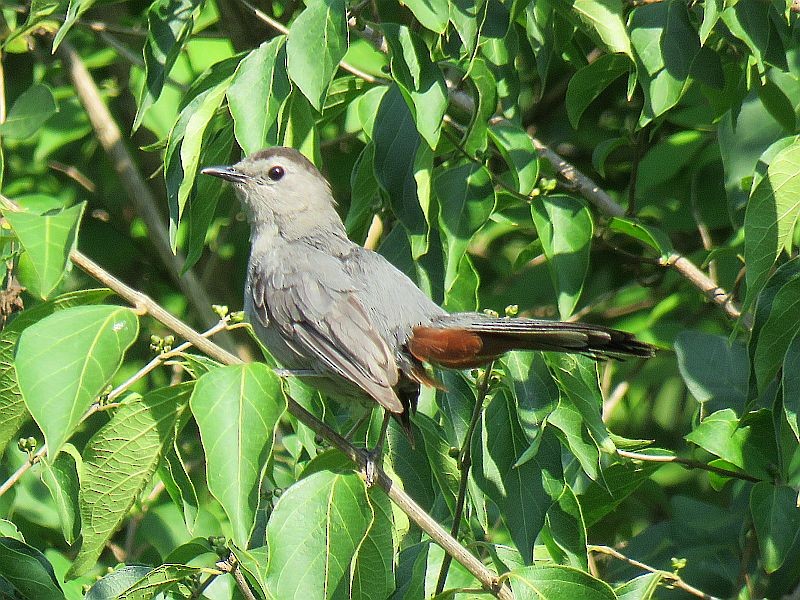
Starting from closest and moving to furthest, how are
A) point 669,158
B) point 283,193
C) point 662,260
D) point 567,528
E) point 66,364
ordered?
1. point 66,364
2. point 567,528
3. point 662,260
4. point 283,193
5. point 669,158

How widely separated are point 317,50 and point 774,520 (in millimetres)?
1630

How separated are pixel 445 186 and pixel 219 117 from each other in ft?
2.07

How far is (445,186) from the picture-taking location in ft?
9.59

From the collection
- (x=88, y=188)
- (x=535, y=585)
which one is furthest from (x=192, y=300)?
(x=535, y=585)

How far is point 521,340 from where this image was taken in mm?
2586

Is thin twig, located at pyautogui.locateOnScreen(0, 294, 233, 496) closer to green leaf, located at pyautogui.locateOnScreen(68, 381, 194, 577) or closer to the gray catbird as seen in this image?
green leaf, located at pyautogui.locateOnScreen(68, 381, 194, 577)

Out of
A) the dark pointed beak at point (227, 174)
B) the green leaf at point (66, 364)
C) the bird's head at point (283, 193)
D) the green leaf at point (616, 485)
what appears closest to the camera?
the green leaf at point (66, 364)

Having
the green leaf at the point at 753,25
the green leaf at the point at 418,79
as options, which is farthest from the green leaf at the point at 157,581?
the green leaf at the point at 753,25

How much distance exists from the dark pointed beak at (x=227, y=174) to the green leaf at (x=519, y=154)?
0.78 m

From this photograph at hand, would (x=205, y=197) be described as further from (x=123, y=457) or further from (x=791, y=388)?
(x=791, y=388)

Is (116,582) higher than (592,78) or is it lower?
lower

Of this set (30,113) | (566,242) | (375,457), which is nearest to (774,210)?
→ (566,242)

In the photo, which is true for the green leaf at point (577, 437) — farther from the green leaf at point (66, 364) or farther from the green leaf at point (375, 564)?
the green leaf at point (66, 364)

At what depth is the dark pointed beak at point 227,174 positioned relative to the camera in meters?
3.04
